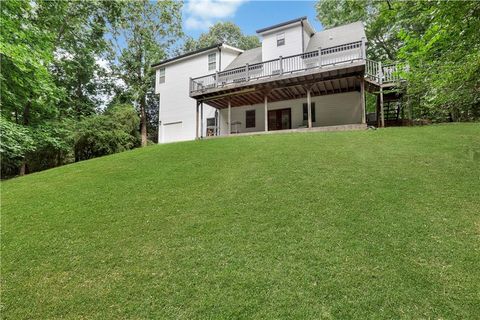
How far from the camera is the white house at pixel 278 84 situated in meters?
13.2

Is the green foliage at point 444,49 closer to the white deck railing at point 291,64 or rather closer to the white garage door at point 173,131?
the white deck railing at point 291,64

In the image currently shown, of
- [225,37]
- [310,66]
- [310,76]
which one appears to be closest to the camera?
[310,76]

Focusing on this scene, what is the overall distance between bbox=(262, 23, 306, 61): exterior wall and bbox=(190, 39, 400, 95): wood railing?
1.00 meters

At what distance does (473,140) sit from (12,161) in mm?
25939

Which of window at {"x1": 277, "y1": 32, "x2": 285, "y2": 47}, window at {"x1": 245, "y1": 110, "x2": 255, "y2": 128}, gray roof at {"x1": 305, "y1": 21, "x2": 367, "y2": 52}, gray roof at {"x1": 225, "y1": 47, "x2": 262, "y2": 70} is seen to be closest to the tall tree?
gray roof at {"x1": 225, "y1": 47, "x2": 262, "y2": 70}

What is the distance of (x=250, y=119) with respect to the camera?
17828 millimetres

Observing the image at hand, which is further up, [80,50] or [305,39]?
[80,50]

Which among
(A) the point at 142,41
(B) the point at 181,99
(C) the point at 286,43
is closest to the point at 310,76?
(C) the point at 286,43

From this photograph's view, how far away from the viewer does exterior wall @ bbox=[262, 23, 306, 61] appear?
1642 cm

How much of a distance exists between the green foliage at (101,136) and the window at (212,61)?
7292mm

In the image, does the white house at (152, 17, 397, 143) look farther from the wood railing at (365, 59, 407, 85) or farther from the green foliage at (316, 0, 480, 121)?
the green foliage at (316, 0, 480, 121)

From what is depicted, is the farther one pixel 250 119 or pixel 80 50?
pixel 80 50

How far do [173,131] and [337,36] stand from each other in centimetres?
1311

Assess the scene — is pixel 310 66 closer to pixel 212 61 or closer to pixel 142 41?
pixel 212 61
